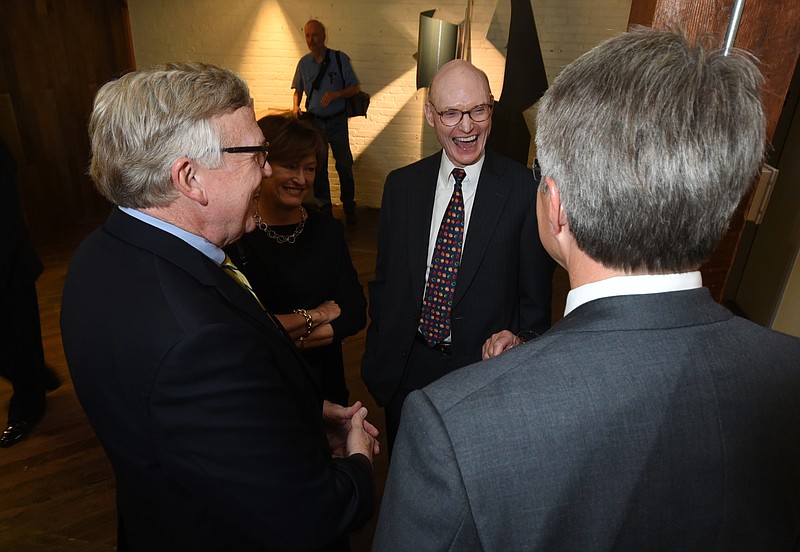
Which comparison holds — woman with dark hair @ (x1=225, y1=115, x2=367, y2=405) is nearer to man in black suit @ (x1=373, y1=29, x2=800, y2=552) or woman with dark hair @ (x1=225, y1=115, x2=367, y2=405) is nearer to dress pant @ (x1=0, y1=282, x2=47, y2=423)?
man in black suit @ (x1=373, y1=29, x2=800, y2=552)

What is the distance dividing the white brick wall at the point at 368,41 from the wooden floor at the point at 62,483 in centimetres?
379

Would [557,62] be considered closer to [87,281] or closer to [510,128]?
[510,128]

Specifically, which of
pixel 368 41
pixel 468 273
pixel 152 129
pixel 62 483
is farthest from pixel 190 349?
pixel 368 41

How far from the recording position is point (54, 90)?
5527mm

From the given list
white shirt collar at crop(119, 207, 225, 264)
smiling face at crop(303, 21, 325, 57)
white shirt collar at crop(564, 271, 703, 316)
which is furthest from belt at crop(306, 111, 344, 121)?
white shirt collar at crop(564, 271, 703, 316)

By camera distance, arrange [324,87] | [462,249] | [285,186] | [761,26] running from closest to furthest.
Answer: [761,26] < [285,186] < [462,249] < [324,87]

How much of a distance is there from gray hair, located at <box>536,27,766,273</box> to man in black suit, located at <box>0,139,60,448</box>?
2679 mm

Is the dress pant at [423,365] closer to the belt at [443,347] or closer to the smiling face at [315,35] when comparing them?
the belt at [443,347]

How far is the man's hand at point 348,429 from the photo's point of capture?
1401mm

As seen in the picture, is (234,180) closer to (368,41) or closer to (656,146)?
(656,146)

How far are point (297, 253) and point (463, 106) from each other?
0.83 m

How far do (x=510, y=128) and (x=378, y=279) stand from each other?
11.4 feet

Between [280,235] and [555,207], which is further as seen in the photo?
[280,235]

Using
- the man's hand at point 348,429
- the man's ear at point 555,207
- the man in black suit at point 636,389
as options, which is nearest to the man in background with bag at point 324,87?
the man's hand at point 348,429
